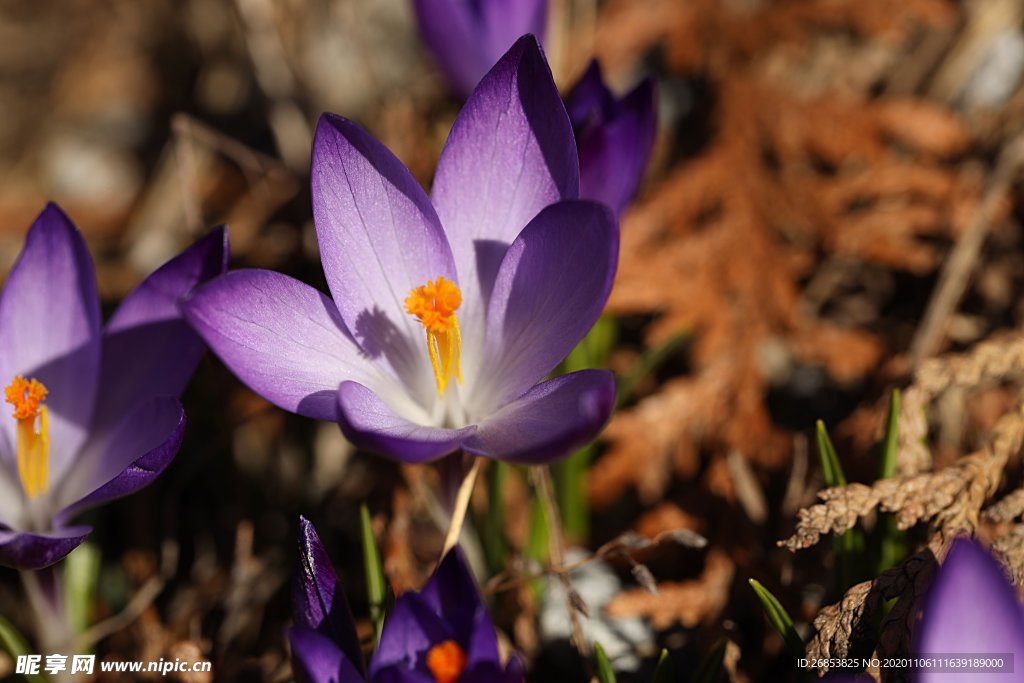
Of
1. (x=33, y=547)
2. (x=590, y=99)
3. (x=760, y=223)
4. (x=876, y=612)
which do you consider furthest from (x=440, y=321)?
(x=760, y=223)

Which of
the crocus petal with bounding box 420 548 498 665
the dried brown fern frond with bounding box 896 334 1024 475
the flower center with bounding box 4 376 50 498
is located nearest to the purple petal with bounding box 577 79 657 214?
the dried brown fern frond with bounding box 896 334 1024 475

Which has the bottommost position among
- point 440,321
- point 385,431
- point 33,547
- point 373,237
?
point 33,547

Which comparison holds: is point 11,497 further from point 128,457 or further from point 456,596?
point 456,596

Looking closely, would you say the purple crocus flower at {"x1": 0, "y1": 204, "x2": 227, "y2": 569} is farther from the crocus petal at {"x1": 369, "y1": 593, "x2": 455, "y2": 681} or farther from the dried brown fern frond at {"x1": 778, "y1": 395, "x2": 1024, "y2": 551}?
the dried brown fern frond at {"x1": 778, "y1": 395, "x2": 1024, "y2": 551}

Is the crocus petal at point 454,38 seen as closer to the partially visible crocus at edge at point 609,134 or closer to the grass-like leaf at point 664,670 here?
the partially visible crocus at edge at point 609,134

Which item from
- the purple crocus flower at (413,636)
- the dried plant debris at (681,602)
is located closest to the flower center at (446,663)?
the purple crocus flower at (413,636)

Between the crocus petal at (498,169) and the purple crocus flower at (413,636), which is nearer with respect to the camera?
the purple crocus flower at (413,636)

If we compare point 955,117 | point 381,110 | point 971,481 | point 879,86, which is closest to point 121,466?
point 971,481
